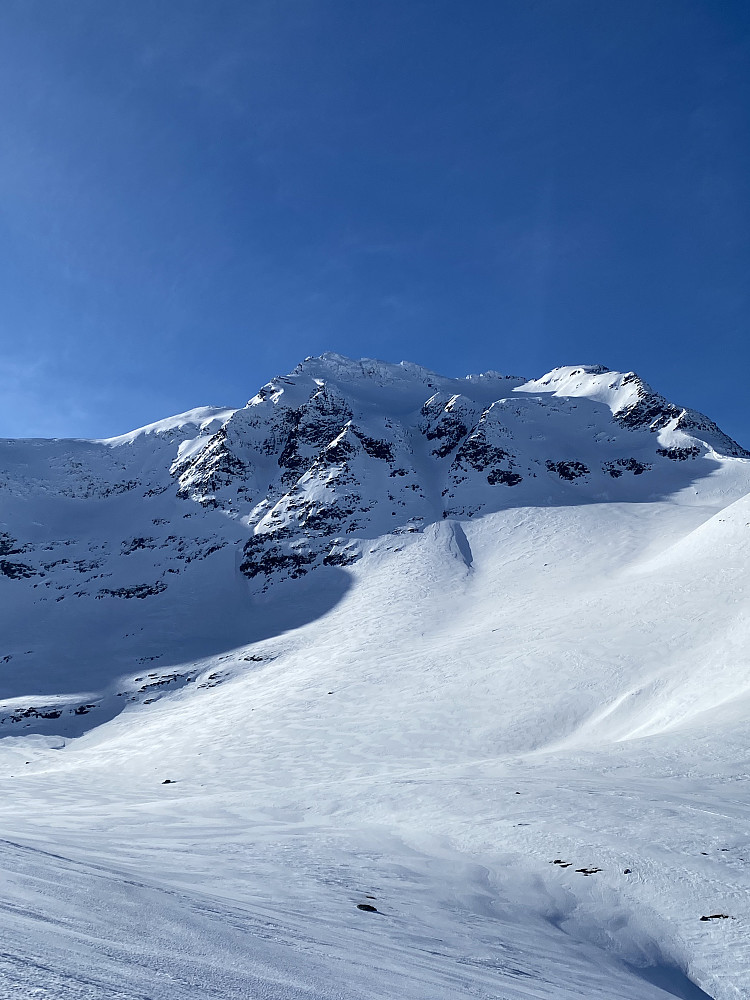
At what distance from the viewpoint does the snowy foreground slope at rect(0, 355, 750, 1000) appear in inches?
172

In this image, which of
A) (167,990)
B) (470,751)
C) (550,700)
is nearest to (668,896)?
(167,990)

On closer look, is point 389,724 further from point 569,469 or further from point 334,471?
point 569,469

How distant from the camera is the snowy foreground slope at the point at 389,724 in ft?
14.4

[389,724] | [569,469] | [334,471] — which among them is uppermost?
[569,469]

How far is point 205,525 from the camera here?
67438 millimetres

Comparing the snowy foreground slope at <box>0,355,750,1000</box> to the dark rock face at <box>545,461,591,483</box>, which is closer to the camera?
the snowy foreground slope at <box>0,355,750,1000</box>

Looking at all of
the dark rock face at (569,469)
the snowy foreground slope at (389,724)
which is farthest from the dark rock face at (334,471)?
the snowy foreground slope at (389,724)

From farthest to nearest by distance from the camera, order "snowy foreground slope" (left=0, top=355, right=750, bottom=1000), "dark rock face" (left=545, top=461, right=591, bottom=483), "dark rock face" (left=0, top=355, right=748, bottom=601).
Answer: "dark rock face" (left=545, top=461, right=591, bottom=483) → "dark rock face" (left=0, top=355, right=748, bottom=601) → "snowy foreground slope" (left=0, top=355, right=750, bottom=1000)

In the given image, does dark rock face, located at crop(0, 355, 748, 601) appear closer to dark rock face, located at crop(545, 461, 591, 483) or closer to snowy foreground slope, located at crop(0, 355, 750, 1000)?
dark rock face, located at crop(545, 461, 591, 483)

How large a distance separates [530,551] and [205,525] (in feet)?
125

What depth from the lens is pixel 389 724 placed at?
21.3m

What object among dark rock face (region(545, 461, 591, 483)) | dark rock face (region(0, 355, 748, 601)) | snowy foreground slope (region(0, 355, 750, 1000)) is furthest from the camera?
dark rock face (region(545, 461, 591, 483))

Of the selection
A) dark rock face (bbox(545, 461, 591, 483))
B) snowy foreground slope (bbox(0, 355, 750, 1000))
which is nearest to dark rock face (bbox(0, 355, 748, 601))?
dark rock face (bbox(545, 461, 591, 483))

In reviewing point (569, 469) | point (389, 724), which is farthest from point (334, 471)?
Result: point (389, 724)
